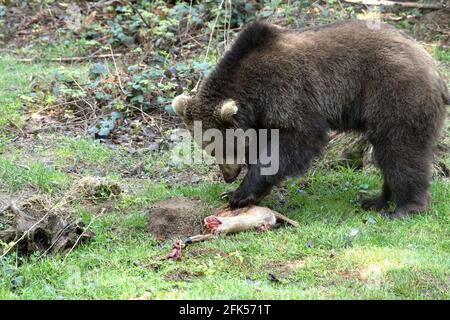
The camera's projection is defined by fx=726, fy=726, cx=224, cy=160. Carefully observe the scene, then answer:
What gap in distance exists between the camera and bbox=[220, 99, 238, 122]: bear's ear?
796 centimetres

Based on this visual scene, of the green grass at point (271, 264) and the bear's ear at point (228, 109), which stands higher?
the bear's ear at point (228, 109)

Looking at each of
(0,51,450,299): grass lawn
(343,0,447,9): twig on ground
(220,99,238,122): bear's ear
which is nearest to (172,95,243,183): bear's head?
(220,99,238,122): bear's ear

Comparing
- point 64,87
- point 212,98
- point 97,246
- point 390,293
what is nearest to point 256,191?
point 212,98

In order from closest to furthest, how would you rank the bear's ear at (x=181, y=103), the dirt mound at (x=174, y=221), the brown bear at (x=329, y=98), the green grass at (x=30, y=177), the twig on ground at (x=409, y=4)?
1. the dirt mound at (x=174, y=221)
2. the brown bear at (x=329, y=98)
3. the bear's ear at (x=181, y=103)
4. the green grass at (x=30, y=177)
5. the twig on ground at (x=409, y=4)

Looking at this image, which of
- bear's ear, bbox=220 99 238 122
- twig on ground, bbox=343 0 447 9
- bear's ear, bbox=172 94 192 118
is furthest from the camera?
twig on ground, bbox=343 0 447 9

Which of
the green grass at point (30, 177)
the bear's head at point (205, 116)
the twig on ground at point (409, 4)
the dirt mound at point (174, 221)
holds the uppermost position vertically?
the twig on ground at point (409, 4)

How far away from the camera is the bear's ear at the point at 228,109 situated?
796cm

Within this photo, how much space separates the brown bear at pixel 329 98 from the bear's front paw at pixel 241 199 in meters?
0.01

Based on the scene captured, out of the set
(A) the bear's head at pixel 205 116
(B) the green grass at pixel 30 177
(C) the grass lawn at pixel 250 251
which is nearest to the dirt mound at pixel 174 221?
(C) the grass lawn at pixel 250 251

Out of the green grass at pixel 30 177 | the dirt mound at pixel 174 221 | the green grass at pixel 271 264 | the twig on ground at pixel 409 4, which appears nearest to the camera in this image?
the green grass at pixel 271 264

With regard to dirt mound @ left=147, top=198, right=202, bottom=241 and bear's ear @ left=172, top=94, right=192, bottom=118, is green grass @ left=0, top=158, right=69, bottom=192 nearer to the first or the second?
dirt mound @ left=147, top=198, right=202, bottom=241

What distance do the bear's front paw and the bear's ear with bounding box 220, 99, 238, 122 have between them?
0.84m

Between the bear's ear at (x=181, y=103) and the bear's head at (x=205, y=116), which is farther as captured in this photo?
the bear's ear at (x=181, y=103)

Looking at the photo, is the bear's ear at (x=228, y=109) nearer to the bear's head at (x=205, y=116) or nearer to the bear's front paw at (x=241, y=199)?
the bear's head at (x=205, y=116)
